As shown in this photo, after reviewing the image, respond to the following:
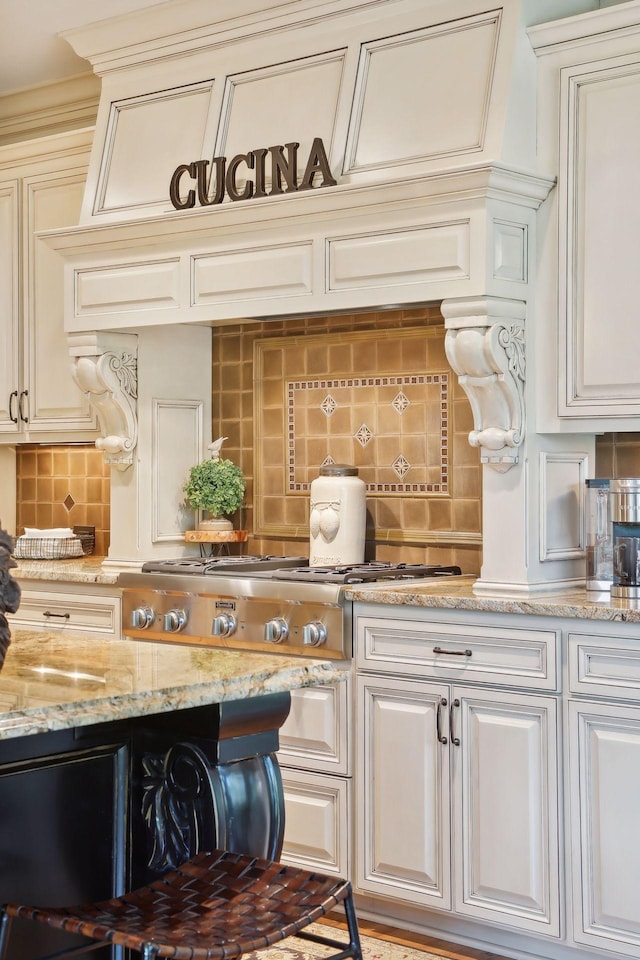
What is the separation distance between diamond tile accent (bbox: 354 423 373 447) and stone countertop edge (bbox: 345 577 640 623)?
2.17ft

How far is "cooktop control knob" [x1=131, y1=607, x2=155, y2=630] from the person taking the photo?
3945mm

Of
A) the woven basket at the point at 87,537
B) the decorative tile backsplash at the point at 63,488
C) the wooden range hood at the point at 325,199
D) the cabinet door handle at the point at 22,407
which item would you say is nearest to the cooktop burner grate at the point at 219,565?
the wooden range hood at the point at 325,199

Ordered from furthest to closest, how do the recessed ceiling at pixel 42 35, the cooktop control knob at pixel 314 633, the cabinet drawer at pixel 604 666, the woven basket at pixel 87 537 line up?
the woven basket at pixel 87 537 < the recessed ceiling at pixel 42 35 < the cooktop control knob at pixel 314 633 < the cabinet drawer at pixel 604 666

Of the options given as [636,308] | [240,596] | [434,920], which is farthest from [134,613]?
[636,308]

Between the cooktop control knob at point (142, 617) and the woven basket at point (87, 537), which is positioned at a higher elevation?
the woven basket at point (87, 537)

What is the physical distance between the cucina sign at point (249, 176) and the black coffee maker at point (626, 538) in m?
1.25

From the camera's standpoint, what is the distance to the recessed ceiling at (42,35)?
4.09 meters

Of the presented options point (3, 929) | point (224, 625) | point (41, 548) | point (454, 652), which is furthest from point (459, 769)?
point (41, 548)

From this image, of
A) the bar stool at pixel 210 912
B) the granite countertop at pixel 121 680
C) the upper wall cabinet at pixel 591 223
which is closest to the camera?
the bar stool at pixel 210 912

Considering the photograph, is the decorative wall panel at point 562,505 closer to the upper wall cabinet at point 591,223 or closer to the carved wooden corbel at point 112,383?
the upper wall cabinet at point 591,223

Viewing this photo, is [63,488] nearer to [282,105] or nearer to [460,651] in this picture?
[282,105]

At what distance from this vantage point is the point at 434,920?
3.41 m

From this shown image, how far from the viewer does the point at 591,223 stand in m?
3.29

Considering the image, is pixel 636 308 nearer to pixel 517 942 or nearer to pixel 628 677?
pixel 628 677
